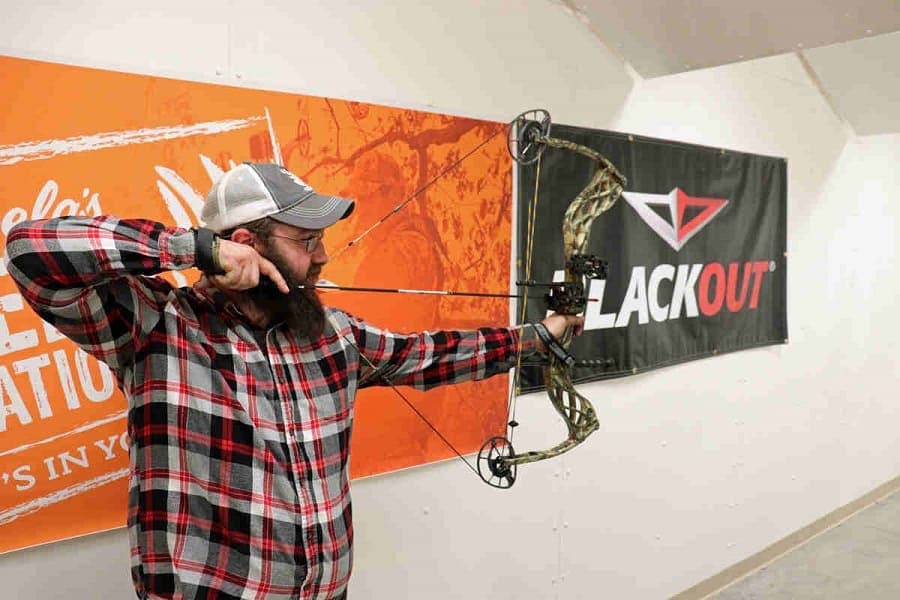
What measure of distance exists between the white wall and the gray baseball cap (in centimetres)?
42

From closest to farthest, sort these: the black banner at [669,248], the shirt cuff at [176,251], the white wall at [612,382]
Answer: the shirt cuff at [176,251] → the white wall at [612,382] → the black banner at [669,248]

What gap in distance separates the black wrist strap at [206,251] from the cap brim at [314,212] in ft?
0.54

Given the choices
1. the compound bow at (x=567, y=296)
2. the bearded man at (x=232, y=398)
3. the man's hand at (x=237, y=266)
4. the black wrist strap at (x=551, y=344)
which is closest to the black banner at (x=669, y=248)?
the compound bow at (x=567, y=296)

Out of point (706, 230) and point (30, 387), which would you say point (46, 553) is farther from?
point (706, 230)

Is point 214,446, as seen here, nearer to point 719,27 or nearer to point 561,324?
point 561,324

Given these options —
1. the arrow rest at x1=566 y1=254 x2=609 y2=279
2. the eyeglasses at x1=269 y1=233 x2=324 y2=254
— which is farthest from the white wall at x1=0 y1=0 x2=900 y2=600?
the arrow rest at x1=566 y1=254 x2=609 y2=279

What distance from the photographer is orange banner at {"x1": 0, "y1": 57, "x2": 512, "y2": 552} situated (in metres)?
1.46

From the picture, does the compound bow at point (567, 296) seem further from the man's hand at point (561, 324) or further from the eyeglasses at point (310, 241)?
the eyeglasses at point (310, 241)

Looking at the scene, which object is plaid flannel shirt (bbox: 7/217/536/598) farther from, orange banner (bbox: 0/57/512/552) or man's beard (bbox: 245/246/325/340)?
orange banner (bbox: 0/57/512/552)

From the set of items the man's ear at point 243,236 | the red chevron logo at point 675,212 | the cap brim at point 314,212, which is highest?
the red chevron logo at point 675,212

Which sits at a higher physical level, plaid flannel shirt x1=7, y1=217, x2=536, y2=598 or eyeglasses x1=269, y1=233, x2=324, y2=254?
eyeglasses x1=269, y1=233, x2=324, y2=254

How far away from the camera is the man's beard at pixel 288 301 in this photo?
1.33 meters

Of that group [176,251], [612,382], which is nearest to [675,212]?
[612,382]

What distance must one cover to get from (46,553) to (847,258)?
11.6ft
